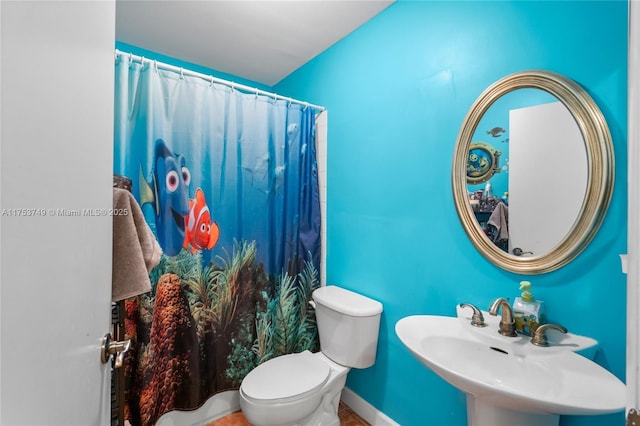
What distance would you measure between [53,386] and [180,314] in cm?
131

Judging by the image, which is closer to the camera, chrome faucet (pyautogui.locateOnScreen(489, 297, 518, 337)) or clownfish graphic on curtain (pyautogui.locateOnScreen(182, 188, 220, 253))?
chrome faucet (pyautogui.locateOnScreen(489, 297, 518, 337))

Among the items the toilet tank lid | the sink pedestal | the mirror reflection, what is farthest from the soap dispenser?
the toilet tank lid

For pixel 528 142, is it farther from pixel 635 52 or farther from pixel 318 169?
pixel 318 169

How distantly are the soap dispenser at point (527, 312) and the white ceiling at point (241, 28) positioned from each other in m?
1.59

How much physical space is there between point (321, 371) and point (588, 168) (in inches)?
58.6

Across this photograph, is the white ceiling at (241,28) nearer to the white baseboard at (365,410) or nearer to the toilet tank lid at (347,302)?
the toilet tank lid at (347,302)

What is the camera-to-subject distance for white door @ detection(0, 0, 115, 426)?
28cm

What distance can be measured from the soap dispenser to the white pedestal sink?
0.05 m

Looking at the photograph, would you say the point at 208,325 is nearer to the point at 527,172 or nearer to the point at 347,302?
the point at 347,302

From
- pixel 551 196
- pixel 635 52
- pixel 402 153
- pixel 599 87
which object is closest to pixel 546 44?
pixel 599 87

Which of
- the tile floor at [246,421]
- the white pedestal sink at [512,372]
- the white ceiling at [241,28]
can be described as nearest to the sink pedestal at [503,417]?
the white pedestal sink at [512,372]

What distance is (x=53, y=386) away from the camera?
0.38m

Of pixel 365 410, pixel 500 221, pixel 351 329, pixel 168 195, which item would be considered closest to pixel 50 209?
pixel 168 195

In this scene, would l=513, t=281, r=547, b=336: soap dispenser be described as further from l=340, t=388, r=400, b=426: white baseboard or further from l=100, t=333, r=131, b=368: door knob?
l=100, t=333, r=131, b=368: door knob
